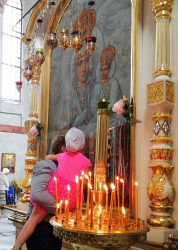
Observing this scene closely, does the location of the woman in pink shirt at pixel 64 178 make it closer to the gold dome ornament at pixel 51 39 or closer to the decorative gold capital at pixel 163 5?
the decorative gold capital at pixel 163 5

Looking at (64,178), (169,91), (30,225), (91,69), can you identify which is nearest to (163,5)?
(169,91)

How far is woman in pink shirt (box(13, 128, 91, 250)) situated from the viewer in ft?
8.61

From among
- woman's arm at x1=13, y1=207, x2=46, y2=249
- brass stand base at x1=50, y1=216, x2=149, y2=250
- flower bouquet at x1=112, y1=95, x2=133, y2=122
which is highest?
flower bouquet at x1=112, y1=95, x2=133, y2=122

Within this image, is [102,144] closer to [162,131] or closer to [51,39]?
[162,131]

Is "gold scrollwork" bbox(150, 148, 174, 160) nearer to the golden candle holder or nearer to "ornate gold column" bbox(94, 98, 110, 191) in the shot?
"ornate gold column" bbox(94, 98, 110, 191)

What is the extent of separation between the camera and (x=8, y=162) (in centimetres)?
1482

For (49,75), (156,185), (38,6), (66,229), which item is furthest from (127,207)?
(38,6)

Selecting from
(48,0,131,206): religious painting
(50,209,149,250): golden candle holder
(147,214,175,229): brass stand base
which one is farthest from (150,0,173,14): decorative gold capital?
(50,209,149,250): golden candle holder

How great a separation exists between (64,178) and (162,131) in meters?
1.31

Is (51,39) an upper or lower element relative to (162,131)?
upper

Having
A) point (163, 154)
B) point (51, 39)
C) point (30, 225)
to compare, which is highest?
point (51, 39)

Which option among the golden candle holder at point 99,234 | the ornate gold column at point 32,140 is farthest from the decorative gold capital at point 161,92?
the ornate gold column at point 32,140

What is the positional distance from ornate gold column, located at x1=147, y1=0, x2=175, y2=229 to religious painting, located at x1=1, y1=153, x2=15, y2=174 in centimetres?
1203

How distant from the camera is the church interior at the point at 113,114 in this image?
226 cm
